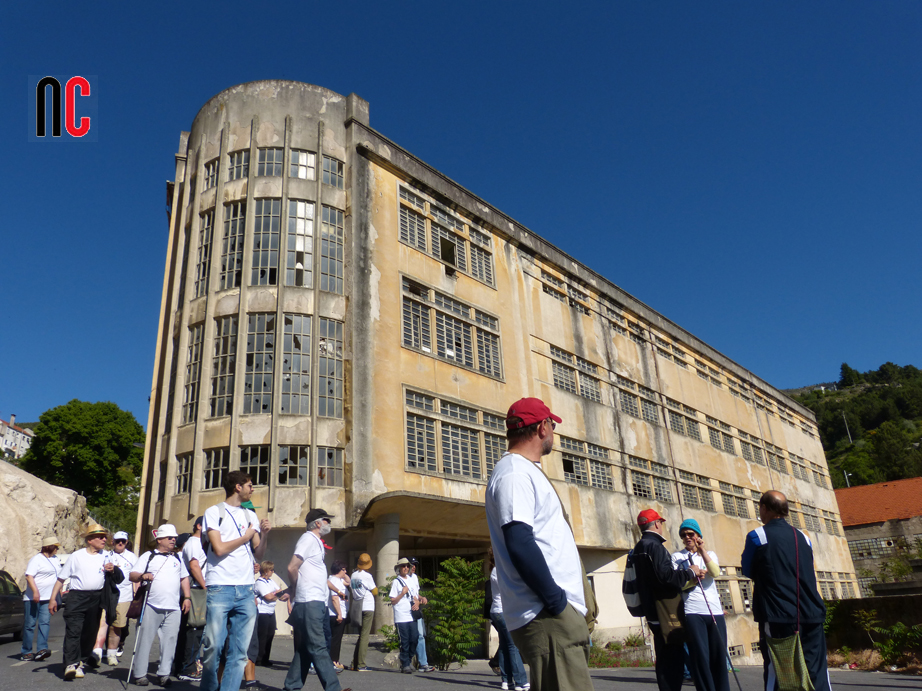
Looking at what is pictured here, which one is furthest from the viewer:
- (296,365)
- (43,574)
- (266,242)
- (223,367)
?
(266,242)

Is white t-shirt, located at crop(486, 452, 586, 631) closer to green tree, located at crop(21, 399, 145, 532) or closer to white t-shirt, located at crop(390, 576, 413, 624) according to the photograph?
white t-shirt, located at crop(390, 576, 413, 624)

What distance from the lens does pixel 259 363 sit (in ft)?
68.5

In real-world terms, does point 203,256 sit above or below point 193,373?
above

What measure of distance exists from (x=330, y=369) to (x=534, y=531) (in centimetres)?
1848

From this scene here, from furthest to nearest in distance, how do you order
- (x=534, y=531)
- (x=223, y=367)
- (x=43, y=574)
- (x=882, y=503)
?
1. (x=882, y=503)
2. (x=223, y=367)
3. (x=43, y=574)
4. (x=534, y=531)

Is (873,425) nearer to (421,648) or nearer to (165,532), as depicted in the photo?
(421,648)

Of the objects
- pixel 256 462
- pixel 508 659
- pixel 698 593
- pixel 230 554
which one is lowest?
pixel 508 659

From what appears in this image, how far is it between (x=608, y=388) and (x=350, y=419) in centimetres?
1560

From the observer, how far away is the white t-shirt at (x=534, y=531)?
3.14 metres

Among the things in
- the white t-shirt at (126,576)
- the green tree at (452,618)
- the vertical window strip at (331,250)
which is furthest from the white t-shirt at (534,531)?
the vertical window strip at (331,250)

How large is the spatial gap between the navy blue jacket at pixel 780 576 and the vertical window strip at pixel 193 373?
18426 millimetres

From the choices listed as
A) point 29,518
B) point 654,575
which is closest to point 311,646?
point 654,575

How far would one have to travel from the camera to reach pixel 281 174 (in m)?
23.4

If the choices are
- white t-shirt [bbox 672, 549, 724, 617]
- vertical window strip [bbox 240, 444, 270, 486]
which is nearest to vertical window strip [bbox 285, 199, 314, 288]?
vertical window strip [bbox 240, 444, 270, 486]
